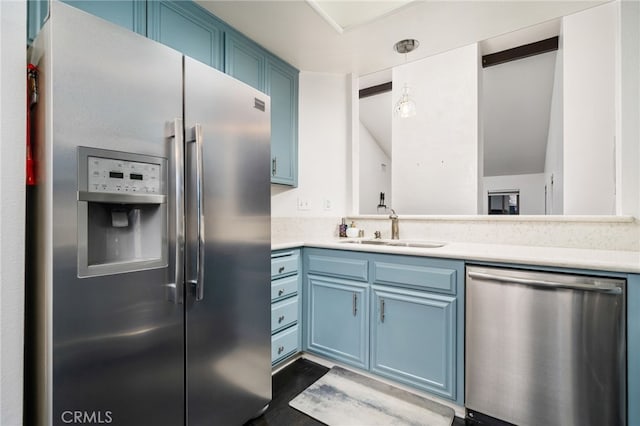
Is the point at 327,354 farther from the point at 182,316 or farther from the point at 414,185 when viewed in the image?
the point at 414,185

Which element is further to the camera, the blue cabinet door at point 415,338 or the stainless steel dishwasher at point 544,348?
the blue cabinet door at point 415,338

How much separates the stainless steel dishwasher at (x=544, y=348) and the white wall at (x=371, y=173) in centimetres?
A: 499

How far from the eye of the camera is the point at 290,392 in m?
1.85

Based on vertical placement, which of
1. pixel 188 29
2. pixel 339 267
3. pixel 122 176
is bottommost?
pixel 339 267

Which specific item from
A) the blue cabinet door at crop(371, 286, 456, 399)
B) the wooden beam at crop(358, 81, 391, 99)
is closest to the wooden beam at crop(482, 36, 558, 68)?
the wooden beam at crop(358, 81, 391, 99)

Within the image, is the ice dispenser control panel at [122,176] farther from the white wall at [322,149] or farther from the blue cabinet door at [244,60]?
the white wall at [322,149]

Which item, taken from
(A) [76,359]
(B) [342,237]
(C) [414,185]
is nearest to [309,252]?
(B) [342,237]

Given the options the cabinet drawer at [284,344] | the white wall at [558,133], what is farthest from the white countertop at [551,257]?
the white wall at [558,133]

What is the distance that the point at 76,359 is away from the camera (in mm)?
886

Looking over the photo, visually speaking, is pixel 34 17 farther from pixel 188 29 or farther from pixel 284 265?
pixel 284 265

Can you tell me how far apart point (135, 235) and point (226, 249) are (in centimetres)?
37

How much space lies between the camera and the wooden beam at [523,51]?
3566 millimetres

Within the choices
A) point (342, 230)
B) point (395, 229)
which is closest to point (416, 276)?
point (395, 229)

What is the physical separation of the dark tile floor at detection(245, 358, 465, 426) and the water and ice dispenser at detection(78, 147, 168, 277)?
43.9 inches
